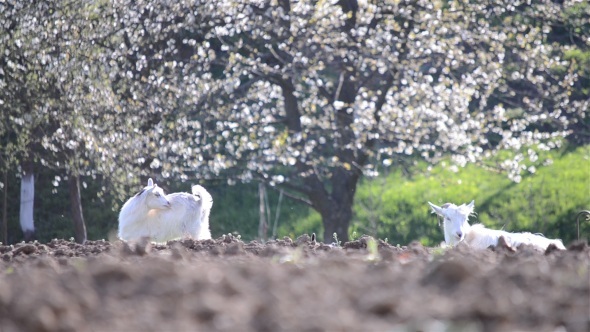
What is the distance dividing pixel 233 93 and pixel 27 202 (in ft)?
15.2

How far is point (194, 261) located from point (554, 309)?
2.68m

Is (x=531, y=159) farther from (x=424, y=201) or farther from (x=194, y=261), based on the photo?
(x=194, y=261)

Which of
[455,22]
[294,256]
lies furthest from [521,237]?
[455,22]

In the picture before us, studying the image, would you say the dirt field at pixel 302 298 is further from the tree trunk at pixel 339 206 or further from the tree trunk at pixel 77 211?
the tree trunk at pixel 339 206

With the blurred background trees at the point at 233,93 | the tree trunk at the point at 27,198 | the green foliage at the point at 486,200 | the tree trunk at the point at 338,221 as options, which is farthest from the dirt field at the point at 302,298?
the green foliage at the point at 486,200

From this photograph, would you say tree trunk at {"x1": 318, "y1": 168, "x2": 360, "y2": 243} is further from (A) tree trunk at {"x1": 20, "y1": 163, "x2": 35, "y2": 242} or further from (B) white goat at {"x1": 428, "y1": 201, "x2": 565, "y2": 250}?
(B) white goat at {"x1": 428, "y1": 201, "x2": 565, "y2": 250}

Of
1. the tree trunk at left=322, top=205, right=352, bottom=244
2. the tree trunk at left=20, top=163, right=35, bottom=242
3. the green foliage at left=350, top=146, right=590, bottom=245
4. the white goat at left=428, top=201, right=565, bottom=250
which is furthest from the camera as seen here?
the green foliage at left=350, top=146, right=590, bottom=245

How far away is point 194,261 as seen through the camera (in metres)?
6.53

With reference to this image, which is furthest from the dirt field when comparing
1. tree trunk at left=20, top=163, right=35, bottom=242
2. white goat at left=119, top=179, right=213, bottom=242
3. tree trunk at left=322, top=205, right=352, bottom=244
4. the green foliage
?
the green foliage

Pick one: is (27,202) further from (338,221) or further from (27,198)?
(338,221)

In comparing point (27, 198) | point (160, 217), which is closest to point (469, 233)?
point (160, 217)

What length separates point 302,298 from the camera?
4.50 m

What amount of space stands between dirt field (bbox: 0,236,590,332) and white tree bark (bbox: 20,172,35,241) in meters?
11.9

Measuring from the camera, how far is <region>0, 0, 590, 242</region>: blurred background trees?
15.9 metres
